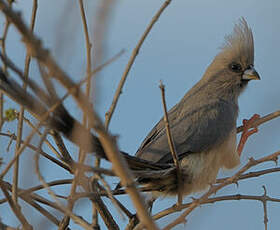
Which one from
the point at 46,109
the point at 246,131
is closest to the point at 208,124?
the point at 246,131

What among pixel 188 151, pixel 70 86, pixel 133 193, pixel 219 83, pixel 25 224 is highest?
pixel 219 83

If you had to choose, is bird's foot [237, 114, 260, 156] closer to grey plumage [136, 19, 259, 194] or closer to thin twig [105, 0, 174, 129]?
grey plumage [136, 19, 259, 194]

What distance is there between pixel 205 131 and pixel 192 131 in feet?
0.40

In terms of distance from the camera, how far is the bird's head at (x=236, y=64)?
4.91 metres

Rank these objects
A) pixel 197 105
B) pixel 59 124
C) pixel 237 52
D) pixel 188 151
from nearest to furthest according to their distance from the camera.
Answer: pixel 59 124
pixel 188 151
pixel 197 105
pixel 237 52

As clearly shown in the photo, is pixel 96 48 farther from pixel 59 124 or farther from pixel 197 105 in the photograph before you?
pixel 197 105

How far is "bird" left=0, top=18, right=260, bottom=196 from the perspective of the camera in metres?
3.40

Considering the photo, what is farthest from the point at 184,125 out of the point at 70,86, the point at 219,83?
the point at 70,86

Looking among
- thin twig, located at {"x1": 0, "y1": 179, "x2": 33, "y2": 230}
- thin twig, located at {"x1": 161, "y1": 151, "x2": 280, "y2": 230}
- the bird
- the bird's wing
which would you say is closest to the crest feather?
the bird

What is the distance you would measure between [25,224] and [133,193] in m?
0.96

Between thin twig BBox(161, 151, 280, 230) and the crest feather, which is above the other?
the crest feather

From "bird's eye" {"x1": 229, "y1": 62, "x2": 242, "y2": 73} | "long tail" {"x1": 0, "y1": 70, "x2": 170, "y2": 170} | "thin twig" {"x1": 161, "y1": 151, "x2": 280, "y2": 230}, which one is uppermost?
"bird's eye" {"x1": 229, "y1": 62, "x2": 242, "y2": 73}

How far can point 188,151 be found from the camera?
12.9 feet

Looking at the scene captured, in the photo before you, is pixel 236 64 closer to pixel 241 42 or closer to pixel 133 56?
pixel 241 42
